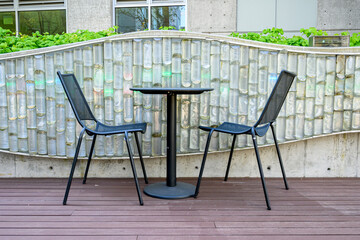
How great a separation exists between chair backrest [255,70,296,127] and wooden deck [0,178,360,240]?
0.66m

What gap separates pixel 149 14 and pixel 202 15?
3.19 feet

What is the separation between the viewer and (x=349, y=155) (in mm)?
3457

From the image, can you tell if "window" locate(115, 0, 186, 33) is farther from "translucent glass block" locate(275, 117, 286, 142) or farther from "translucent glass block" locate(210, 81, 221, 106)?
"translucent glass block" locate(275, 117, 286, 142)

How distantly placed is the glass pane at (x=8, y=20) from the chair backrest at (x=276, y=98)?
18.8 feet

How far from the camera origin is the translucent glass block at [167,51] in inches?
127

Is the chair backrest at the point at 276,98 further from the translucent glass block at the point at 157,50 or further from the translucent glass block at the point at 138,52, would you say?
the translucent glass block at the point at 138,52

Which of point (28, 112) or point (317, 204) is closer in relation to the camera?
point (317, 204)

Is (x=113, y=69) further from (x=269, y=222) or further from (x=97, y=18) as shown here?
(x=97, y=18)

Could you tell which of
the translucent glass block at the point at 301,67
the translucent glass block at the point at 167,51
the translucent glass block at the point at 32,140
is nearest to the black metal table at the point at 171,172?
the translucent glass block at the point at 167,51

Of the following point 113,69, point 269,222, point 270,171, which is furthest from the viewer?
point 270,171

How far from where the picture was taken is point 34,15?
6.49m

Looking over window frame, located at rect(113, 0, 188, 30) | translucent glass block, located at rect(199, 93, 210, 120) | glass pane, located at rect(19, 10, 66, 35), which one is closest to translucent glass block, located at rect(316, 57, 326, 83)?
translucent glass block, located at rect(199, 93, 210, 120)

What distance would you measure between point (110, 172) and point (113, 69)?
1011 millimetres

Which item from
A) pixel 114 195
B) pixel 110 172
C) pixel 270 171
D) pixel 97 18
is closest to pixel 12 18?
pixel 97 18
